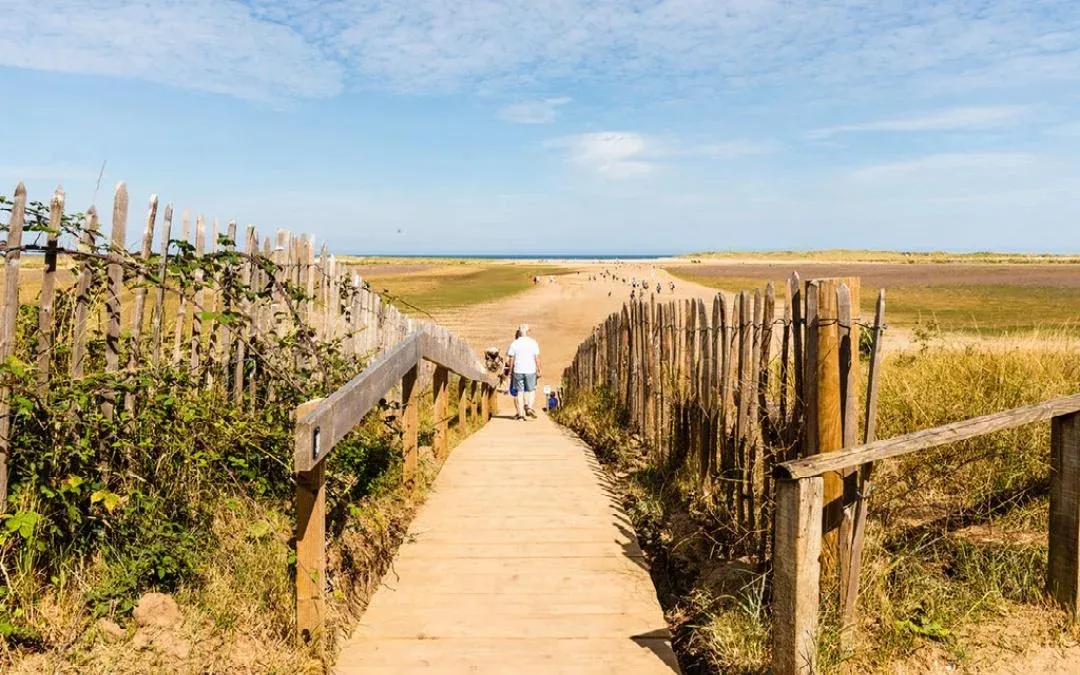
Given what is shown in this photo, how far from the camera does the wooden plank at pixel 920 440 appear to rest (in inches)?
113

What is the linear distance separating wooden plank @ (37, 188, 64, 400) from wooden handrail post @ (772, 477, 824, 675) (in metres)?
2.96

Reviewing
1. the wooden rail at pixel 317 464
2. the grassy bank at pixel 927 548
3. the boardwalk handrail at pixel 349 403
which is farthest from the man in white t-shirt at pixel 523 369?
the wooden rail at pixel 317 464

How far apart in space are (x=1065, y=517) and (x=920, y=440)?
3.24 feet

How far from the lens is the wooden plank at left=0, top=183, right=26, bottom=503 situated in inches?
122

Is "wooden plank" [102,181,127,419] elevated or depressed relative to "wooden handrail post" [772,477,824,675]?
elevated

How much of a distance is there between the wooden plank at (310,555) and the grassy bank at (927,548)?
1642 mm

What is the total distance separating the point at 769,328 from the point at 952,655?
6.31 ft

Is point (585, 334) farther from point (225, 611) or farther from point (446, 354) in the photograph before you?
point (225, 611)

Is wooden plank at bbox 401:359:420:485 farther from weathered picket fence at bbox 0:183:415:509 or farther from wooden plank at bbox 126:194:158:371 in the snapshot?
wooden plank at bbox 126:194:158:371

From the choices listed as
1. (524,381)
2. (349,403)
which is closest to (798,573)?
(349,403)

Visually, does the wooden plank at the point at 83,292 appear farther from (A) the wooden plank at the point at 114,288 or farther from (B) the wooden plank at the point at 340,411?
(B) the wooden plank at the point at 340,411

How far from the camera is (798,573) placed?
114 inches

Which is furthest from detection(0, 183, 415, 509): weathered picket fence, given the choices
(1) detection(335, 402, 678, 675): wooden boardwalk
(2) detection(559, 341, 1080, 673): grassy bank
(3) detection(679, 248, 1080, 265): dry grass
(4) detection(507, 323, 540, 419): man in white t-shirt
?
(3) detection(679, 248, 1080, 265): dry grass

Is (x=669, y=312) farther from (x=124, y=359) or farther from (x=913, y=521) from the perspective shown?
(x=124, y=359)
